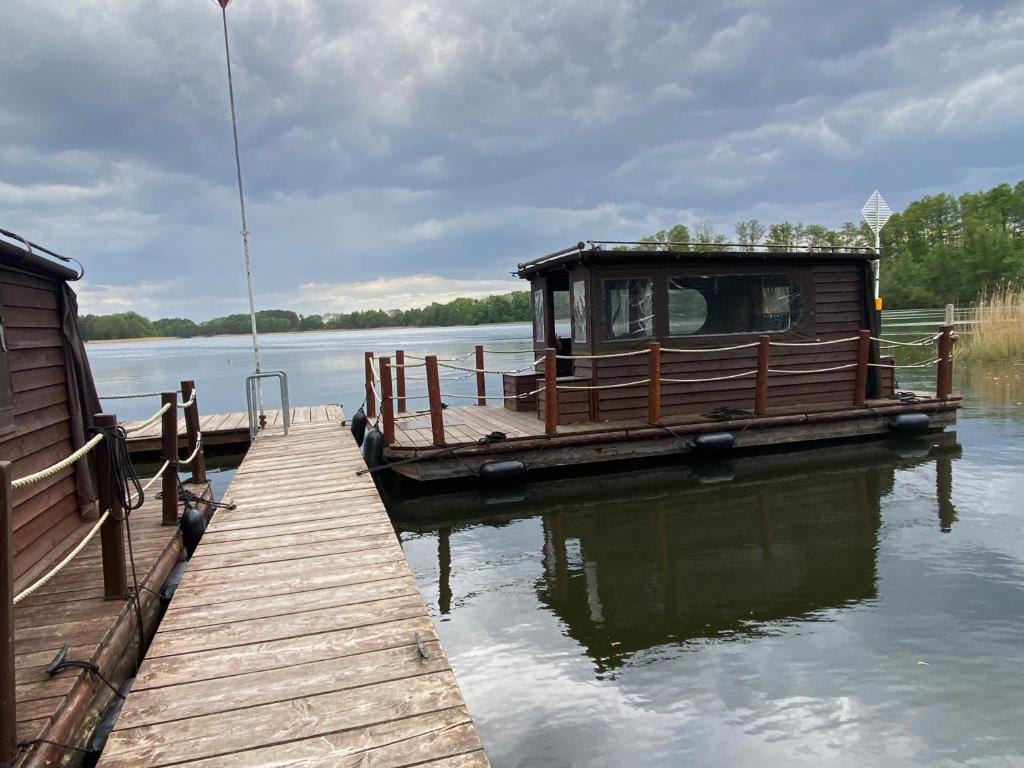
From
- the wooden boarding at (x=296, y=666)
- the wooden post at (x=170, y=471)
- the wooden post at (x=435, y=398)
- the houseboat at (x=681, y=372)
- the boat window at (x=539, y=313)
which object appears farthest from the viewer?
the boat window at (x=539, y=313)

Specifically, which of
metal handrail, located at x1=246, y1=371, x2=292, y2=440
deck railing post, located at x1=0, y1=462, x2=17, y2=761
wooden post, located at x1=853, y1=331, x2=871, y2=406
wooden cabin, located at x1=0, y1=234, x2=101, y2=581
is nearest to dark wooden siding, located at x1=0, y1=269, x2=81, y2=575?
wooden cabin, located at x1=0, y1=234, x2=101, y2=581

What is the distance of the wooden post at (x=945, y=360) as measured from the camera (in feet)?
31.5

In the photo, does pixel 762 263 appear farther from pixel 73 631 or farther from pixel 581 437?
pixel 73 631

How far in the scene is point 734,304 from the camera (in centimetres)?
902

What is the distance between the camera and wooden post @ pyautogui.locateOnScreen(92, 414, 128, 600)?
335 cm

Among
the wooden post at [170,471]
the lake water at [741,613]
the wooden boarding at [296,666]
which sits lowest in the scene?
the lake water at [741,613]

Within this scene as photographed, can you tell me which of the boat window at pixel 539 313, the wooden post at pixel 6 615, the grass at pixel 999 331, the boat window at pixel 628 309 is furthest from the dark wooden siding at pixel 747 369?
the grass at pixel 999 331

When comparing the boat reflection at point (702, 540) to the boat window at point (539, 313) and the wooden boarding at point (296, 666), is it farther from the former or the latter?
the boat window at point (539, 313)

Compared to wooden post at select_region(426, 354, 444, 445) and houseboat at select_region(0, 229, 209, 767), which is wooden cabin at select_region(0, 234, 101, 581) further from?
wooden post at select_region(426, 354, 444, 445)

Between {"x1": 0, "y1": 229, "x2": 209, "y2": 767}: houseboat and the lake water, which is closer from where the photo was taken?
{"x1": 0, "y1": 229, "x2": 209, "y2": 767}: houseboat

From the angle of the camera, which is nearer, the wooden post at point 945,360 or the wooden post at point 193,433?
the wooden post at point 193,433

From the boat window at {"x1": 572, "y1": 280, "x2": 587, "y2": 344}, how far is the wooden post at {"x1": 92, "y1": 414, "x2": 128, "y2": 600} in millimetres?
5999

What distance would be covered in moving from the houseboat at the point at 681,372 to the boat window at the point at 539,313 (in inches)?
5.0

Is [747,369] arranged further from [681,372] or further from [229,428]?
[229,428]
